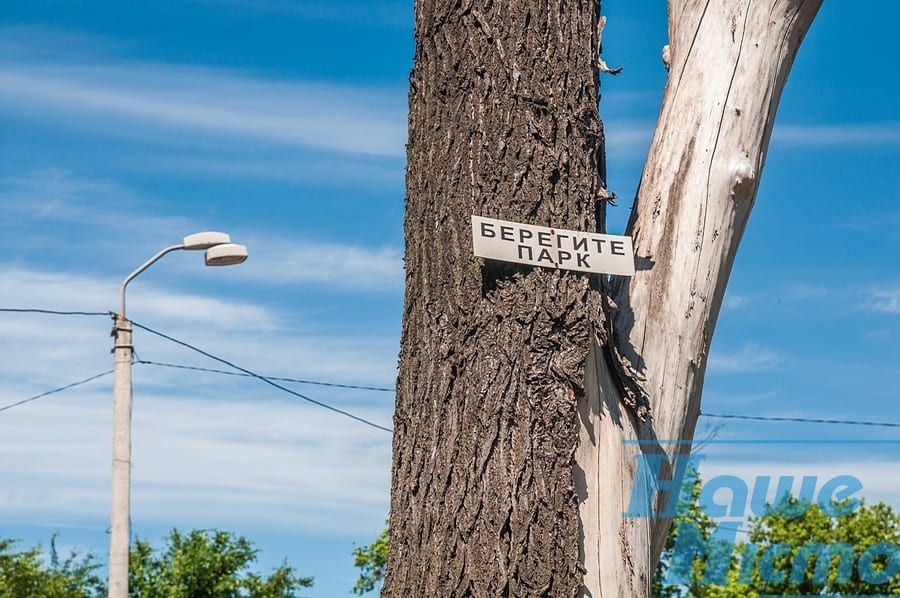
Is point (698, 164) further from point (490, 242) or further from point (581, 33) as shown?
point (490, 242)

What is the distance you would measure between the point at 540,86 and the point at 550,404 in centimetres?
95

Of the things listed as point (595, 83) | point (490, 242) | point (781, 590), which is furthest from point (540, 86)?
point (781, 590)

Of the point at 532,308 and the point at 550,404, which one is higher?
the point at 532,308

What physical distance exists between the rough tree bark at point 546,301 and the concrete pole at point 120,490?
8067 millimetres

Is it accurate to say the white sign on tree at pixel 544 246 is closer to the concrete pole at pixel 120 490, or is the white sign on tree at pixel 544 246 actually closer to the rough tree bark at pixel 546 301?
the rough tree bark at pixel 546 301

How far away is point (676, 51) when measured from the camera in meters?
3.80

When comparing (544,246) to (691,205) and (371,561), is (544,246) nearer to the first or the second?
(691,205)

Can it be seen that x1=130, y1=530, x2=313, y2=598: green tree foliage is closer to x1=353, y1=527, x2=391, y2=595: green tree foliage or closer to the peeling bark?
x1=353, y1=527, x2=391, y2=595: green tree foliage

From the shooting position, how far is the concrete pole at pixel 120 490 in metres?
10.7

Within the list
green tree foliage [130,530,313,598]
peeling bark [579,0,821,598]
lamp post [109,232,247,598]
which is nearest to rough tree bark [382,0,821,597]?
peeling bark [579,0,821,598]

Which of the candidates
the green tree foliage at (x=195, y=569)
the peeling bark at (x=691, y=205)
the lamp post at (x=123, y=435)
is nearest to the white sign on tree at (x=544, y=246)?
the peeling bark at (x=691, y=205)

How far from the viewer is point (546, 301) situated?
3176 millimetres

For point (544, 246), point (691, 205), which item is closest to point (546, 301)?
point (544, 246)

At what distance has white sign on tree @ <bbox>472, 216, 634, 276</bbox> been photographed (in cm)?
313
